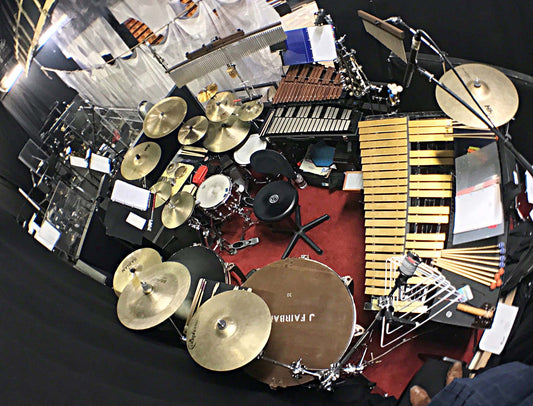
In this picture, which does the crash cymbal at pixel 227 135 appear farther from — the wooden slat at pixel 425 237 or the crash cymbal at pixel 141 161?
the wooden slat at pixel 425 237

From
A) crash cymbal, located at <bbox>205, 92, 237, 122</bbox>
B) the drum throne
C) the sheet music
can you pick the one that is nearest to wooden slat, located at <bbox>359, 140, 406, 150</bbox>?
the drum throne

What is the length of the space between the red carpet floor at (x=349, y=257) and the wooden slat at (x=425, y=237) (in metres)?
0.74

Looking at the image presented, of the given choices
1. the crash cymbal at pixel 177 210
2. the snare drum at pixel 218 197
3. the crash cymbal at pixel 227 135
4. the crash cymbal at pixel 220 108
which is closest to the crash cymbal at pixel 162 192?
the crash cymbal at pixel 177 210

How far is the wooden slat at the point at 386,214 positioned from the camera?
4148mm

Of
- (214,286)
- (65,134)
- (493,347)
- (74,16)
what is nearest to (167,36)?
(74,16)

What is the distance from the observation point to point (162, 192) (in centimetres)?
556

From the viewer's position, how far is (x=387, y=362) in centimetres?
410

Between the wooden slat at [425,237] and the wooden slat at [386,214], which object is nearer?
the wooden slat at [425,237]

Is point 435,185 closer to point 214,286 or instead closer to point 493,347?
point 493,347

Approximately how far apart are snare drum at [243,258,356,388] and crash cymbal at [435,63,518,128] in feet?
5.70

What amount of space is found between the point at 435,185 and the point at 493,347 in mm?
1588

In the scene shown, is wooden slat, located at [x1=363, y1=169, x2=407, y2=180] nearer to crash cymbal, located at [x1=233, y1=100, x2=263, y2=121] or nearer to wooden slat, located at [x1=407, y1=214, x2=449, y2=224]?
wooden slat, located at [x1=407, y1=214, x2=449, y2=224]

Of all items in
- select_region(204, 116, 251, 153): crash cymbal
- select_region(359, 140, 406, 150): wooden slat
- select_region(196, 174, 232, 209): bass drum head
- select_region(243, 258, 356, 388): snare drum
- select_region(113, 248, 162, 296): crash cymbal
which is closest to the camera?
select_region(243, 258, 356, 388): snare drum

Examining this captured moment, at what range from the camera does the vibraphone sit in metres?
5.14
